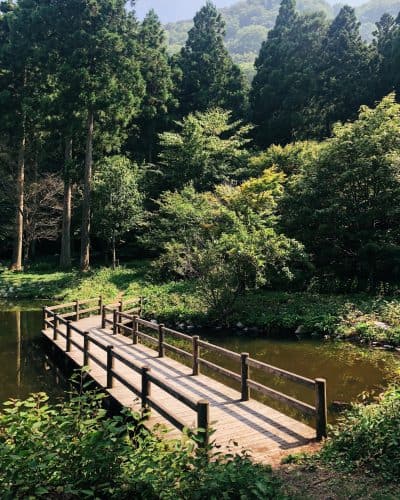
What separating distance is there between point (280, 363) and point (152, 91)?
28.9m

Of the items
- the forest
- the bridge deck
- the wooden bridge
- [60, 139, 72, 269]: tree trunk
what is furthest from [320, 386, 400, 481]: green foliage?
[60, 139, 72, 269]: tree trunk

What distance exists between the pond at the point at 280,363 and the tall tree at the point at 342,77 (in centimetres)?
2355

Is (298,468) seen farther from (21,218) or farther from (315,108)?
(315,108)

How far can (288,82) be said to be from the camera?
34.4 meters

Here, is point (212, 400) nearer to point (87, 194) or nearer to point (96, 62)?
point (87, 194)

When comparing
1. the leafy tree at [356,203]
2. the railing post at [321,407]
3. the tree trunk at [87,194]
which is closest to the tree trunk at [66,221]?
the tree trunk at [87,194]

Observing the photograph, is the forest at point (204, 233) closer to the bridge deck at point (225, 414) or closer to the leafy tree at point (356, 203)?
the leafy tree at point (356, 203)

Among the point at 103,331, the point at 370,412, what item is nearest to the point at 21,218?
the point at 103,331

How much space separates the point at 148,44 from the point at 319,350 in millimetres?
33348

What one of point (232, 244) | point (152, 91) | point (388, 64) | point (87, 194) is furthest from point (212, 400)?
point (152, 91)

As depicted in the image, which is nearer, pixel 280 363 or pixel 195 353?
pixel 195 353

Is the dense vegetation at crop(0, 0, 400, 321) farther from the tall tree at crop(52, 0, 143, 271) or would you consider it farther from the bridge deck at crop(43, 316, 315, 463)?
the bridge deck at crop(43, 316, 315, 463)

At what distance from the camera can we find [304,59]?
3466 cm

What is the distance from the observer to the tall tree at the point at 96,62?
24219mm
